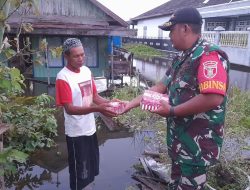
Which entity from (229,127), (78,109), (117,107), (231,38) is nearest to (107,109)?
(117,107)

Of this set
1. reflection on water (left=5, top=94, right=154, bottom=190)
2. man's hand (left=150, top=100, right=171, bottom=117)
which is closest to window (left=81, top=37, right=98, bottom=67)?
reflection on water (left=5, top=94, right=154, bottom=190)

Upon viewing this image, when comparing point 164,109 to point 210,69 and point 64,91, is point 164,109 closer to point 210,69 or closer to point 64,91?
point 210,69

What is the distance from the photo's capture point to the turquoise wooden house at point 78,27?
9539mm

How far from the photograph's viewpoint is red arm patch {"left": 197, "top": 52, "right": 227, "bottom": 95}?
188 cm

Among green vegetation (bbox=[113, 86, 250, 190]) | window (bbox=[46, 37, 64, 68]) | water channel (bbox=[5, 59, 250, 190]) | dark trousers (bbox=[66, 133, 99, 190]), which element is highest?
window (bbox=[46, 37, 64, 68])

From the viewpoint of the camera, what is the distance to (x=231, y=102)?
7.07 m

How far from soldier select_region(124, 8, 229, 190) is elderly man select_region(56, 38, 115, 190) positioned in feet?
2.83

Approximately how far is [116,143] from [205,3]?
1967cm

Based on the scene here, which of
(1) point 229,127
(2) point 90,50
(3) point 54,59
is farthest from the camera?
(2) point 90,50

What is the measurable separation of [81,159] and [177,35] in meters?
1.74

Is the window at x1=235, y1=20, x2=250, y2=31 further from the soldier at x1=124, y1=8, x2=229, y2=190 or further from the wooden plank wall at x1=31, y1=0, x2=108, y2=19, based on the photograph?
the soldier at x1=124, y1=8, x2=229, y2=190

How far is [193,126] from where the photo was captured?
212 cm

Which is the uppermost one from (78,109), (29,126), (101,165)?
(78,109)

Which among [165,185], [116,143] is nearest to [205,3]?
[116,143]
